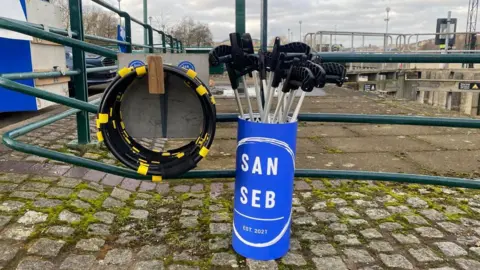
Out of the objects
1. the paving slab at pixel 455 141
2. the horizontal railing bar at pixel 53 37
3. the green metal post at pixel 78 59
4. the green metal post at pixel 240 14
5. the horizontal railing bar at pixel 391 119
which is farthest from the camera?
the paving slab at pixel 455 141

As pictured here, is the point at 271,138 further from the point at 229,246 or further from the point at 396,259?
the point at 396,259

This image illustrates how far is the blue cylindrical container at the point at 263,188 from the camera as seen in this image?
2.08 metres

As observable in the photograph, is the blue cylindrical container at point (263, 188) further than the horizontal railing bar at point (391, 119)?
No

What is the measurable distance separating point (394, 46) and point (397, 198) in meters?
17.1

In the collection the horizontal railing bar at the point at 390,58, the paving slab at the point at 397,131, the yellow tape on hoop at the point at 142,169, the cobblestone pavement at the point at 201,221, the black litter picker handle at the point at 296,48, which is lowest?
the cobblestone pavement at the point at 201,221

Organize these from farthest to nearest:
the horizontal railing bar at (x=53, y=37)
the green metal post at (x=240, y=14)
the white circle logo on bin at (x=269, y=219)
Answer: the green metal post at (x=240, y=14)
the horizontal railing bar at (x=53, y=37)
the white circle logo on bin at (x=269, y=219)

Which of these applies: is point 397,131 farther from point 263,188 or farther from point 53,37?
point 53,37

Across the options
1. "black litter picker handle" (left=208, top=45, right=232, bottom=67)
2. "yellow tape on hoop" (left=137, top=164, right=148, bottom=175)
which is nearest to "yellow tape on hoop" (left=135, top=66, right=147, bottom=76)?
"black litter picker handle" (left=208, top=45, right=232, bottom=67)

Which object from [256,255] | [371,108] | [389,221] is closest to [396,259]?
[389,221]

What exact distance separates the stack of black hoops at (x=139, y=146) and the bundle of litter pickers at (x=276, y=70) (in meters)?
0.21

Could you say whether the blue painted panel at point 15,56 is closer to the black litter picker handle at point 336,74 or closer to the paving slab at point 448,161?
the black litter picker handle at point 336,74

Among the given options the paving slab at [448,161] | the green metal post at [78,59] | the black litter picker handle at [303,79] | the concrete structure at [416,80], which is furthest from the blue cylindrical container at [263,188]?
the concrete structure at [416,80]

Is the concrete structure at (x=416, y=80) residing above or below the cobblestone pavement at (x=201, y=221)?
above

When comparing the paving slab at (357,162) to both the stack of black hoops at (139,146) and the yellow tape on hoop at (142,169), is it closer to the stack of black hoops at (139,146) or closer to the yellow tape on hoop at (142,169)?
the stack of black hoops at (139,146)
